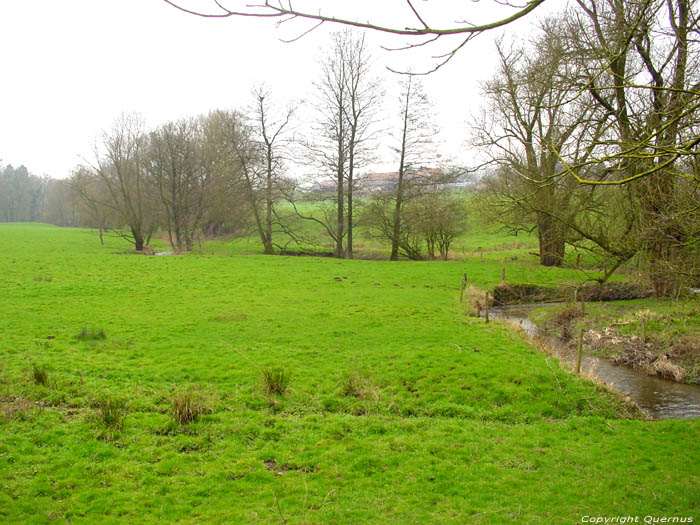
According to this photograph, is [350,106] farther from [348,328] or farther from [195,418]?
[195,418]

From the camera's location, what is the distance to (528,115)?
2542cm

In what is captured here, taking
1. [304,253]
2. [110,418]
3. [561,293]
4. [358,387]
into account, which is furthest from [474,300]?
[304,253]

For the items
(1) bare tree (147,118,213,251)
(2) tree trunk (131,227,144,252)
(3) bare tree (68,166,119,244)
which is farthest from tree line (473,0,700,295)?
(3) bare tree (68,166,119,244)

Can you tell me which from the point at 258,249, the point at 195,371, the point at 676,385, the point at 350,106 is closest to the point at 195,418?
the point at 195,371

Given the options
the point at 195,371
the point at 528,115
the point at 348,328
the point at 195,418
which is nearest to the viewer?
the point at 195,418

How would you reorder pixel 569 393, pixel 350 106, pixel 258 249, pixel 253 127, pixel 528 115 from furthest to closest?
pixel 258 249 < pixel 253 127 < pixel 350 106 < pixel 528 115 < pixel 569 393

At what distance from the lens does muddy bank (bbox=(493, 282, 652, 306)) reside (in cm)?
2102

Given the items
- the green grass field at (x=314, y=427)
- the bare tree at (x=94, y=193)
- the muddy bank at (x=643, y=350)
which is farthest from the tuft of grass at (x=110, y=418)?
the bare tree at (x=94, y=193)

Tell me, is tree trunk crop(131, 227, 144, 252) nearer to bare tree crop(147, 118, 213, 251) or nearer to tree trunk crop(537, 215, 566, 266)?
bare tree crop(147, 118, 213, 251)

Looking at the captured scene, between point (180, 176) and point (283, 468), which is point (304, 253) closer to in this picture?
point (180, 176)

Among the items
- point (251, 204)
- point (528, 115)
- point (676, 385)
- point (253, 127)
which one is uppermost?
point (253, 127)

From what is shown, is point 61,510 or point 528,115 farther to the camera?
point 528,115

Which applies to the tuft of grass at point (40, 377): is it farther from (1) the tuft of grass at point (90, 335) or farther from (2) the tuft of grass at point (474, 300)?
(2) the tuft of grass at point (474, 300)

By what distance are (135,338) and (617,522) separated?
39.4 ft
